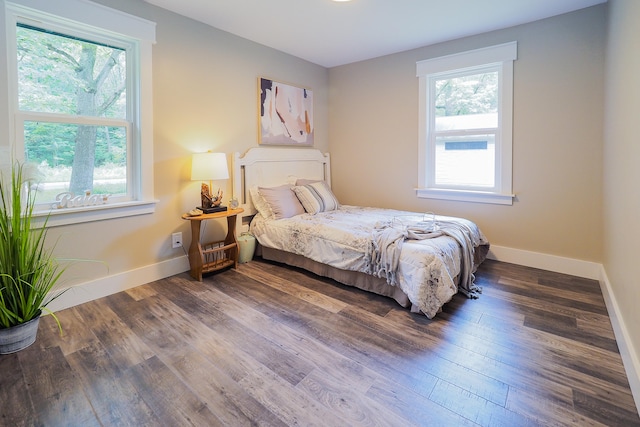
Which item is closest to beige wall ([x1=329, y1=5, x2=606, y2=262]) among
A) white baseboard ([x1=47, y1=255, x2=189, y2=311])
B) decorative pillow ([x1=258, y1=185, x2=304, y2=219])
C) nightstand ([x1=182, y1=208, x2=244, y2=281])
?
decorative pillow ([x1=258, y1=185, x2=304, y2=219])

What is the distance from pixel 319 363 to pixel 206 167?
6.62 feet

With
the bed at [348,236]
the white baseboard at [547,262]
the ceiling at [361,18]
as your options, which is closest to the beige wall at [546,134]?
the white baseboard at [547,262]

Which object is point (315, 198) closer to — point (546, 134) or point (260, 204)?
point (260, 204)

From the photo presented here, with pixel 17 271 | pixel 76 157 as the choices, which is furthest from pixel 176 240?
pixel 17 271

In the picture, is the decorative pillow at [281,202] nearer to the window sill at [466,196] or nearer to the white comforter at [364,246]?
the white comforter at [364,246]

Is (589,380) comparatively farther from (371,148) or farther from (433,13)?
(371,148)

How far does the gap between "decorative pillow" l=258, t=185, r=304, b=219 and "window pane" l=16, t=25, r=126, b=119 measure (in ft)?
4.90

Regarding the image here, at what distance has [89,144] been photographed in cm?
265

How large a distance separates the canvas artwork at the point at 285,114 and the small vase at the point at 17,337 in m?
2.63

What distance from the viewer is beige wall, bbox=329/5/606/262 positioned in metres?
2.96

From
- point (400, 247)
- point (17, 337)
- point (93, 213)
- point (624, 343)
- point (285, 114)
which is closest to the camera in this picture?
point (624, 343)

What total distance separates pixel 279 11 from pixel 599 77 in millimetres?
2851

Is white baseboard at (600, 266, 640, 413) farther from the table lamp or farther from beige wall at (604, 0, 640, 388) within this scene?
the table lamp

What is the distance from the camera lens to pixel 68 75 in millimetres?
2504
